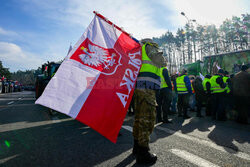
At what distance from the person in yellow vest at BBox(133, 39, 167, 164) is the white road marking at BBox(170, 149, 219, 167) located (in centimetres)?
56

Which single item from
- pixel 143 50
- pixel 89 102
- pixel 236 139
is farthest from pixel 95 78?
pixel 236 139

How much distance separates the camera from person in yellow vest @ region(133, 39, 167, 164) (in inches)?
108

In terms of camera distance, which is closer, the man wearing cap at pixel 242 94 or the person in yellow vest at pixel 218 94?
the man wearing cap at pixel 242 94

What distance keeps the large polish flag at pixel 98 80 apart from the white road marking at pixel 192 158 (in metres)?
1.36

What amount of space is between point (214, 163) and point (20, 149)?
3.48 meters

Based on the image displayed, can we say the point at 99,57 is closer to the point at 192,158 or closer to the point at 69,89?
the point at 69,89

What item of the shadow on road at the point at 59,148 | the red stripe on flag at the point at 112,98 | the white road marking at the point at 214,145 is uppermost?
the red stripe on flag at the point at 112,98

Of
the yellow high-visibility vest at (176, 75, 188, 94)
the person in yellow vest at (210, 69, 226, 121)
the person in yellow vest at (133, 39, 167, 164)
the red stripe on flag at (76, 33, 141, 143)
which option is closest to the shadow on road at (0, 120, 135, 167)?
the person in yellow vest at (133, 39, 167, 164)

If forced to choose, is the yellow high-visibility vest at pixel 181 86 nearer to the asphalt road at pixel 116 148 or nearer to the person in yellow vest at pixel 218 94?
the person in yellow vest at pixel 218 94

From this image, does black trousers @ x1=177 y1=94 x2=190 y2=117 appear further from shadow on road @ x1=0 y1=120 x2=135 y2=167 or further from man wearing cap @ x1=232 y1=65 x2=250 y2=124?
shadow on road @ x1=0 y1=120 x2=135 y2=167

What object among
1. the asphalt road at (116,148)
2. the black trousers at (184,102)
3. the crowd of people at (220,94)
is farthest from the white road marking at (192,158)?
the black trousers at (184,102)

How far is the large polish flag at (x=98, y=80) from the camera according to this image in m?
2.17

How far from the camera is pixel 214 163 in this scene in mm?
2705

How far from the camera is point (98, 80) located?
7.98 feet
